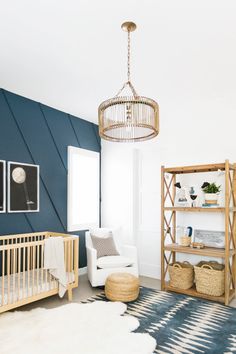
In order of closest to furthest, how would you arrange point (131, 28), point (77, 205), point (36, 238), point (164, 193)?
point (131, 28) < point (36, 238) < point (164, 193) < point (77, 205)

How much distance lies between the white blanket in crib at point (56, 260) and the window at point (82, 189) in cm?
116

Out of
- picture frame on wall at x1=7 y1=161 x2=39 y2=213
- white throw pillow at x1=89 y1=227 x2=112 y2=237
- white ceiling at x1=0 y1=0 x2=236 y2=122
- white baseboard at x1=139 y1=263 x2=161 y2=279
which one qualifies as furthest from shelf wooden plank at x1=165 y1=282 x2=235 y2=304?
white ceiling at x1=0 y1=0 x2=236 y2=122

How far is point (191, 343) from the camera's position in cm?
236

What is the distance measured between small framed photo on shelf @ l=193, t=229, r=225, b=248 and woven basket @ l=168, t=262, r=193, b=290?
15.5 inches

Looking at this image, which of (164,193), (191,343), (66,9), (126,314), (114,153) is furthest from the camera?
(114,153)

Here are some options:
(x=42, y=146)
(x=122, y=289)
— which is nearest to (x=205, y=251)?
(x=122, y=289)

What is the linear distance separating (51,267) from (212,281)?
1976 mm

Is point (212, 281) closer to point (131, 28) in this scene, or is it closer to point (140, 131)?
point (140, 131)

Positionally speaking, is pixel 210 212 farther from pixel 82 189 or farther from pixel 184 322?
pixel 82 189

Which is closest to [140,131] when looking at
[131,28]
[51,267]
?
[131,28]

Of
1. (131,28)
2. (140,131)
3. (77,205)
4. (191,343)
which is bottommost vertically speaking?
(191,343)

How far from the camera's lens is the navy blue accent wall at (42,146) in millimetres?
3539

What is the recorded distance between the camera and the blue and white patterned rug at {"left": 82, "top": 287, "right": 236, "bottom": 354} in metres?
2.31

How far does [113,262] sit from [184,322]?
125 cm
